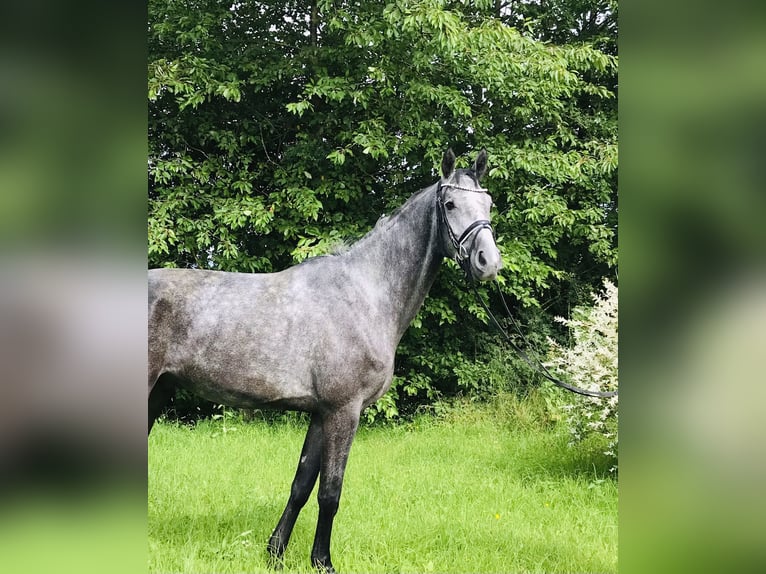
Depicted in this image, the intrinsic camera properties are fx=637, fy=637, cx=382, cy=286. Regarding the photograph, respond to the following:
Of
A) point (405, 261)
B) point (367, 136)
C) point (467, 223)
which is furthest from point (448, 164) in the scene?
point (367, 136)

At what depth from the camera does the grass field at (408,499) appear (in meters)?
3.51

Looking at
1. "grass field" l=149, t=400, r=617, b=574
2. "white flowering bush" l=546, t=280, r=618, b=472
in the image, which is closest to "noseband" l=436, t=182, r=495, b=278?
"grass field" l=149, t=400, r=617, b=574

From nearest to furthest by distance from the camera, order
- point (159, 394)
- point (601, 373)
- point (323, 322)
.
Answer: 1. point (323, 322)
2. point (159, 394)
3. point (601, 373)

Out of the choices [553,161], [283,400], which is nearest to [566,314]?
[553,161]

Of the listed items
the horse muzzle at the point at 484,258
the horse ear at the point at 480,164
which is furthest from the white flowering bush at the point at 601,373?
the horse muzzle at the point at 484,258

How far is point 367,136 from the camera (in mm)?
6695

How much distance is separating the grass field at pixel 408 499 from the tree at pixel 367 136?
1.04m

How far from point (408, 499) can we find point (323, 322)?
2290 mm

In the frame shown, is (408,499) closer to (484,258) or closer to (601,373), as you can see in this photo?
(601,373)

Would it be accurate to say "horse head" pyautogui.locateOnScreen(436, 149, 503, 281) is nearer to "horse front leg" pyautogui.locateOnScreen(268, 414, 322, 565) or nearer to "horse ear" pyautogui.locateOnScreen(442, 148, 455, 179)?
"horse ear" pyautogui.locateOnScreen(442, 148, 455, 179)

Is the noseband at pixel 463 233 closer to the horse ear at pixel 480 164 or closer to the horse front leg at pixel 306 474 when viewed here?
the horse ear at pixel 480 164

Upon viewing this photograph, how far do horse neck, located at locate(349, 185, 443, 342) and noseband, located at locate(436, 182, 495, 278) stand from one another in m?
0.06
